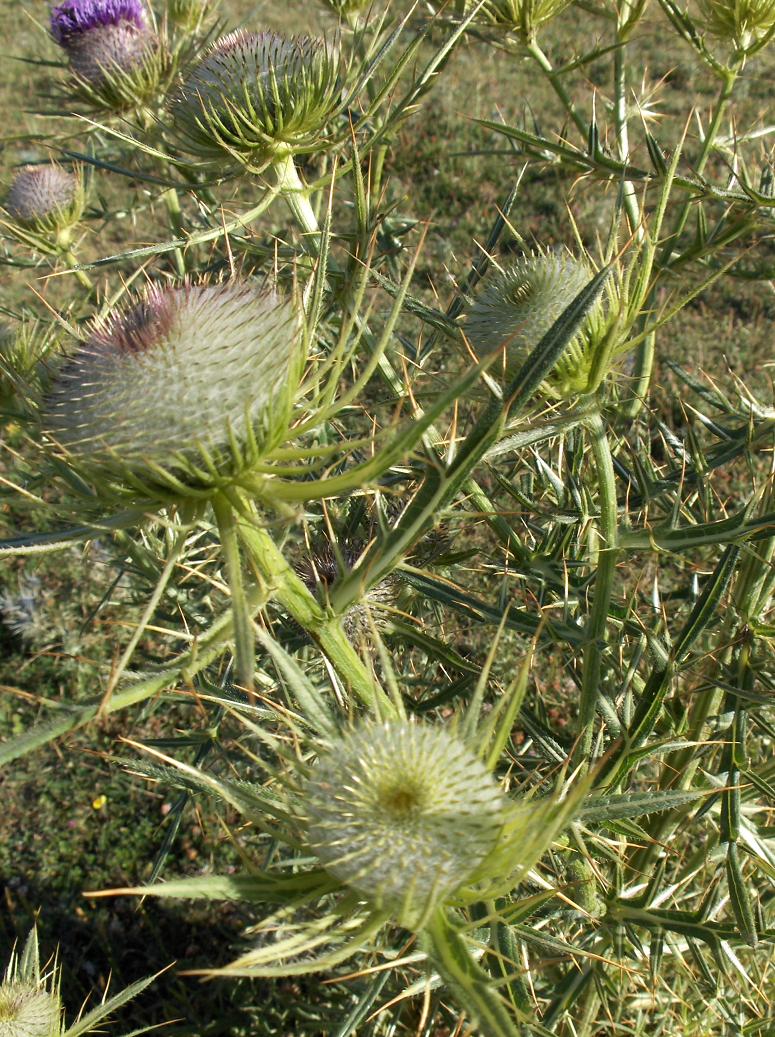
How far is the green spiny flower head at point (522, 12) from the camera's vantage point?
2100 millimetres

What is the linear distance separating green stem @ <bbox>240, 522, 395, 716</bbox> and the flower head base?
0.12m

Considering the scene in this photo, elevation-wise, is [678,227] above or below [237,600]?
above

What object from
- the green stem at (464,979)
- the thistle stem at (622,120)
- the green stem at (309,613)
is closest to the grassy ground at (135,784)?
the thistle stem at (622,120)

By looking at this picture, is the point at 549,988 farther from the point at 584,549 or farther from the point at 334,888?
the point at 334,888

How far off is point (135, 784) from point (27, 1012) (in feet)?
7.27

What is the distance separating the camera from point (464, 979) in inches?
39.6

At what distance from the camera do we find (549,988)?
2381 millimetres

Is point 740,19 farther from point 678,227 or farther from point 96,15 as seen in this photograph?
point 96,15

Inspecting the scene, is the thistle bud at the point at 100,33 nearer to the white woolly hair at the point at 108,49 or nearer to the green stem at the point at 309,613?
the white woolly hair at the point at 108,49

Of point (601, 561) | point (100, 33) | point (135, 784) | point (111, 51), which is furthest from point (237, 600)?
point (135, 784)

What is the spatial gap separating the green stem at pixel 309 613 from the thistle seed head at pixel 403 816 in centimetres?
11

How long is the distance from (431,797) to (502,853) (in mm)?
108

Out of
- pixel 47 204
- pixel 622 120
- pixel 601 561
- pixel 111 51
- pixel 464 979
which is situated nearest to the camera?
pixel 464 979

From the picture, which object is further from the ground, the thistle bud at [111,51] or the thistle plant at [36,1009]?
the thistle bud at [111,51]
